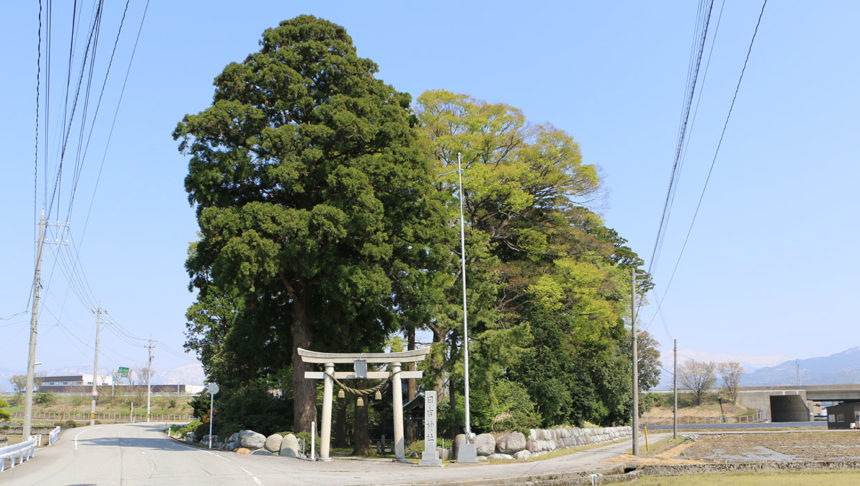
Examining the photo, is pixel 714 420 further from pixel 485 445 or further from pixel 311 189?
pixel 311 189

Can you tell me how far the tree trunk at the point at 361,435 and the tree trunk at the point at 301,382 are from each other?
83.5 inches

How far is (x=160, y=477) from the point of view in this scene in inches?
685

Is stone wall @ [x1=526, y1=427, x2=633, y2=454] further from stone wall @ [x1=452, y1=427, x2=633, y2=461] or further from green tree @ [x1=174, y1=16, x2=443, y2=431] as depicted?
green tree @ [x1=174, y1=16, x2=443, y2=431]

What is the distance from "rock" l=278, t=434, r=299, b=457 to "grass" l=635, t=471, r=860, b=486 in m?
13.7

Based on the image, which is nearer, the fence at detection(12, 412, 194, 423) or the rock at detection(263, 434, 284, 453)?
the rock at detection(263, 434, 284, 453)

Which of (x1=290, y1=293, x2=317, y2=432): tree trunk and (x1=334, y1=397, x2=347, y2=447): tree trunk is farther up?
(x1=290, y1=293, x2=317, y2=432): tree trunk

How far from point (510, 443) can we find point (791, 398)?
71413mm

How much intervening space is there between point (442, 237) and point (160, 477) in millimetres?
16174

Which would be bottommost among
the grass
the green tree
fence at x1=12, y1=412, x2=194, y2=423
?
fence at x1=12, y1=412, x2=194, y2=423

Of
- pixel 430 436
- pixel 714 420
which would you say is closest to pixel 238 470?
pixel 430 436

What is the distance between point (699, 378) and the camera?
90375mm

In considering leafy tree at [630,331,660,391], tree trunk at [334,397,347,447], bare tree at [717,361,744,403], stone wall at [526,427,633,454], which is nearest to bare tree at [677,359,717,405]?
bare tree at [717,361,744,403]

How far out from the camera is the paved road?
55.5 feet

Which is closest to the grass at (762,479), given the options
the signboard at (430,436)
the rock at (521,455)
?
the signboard at (430,436)
